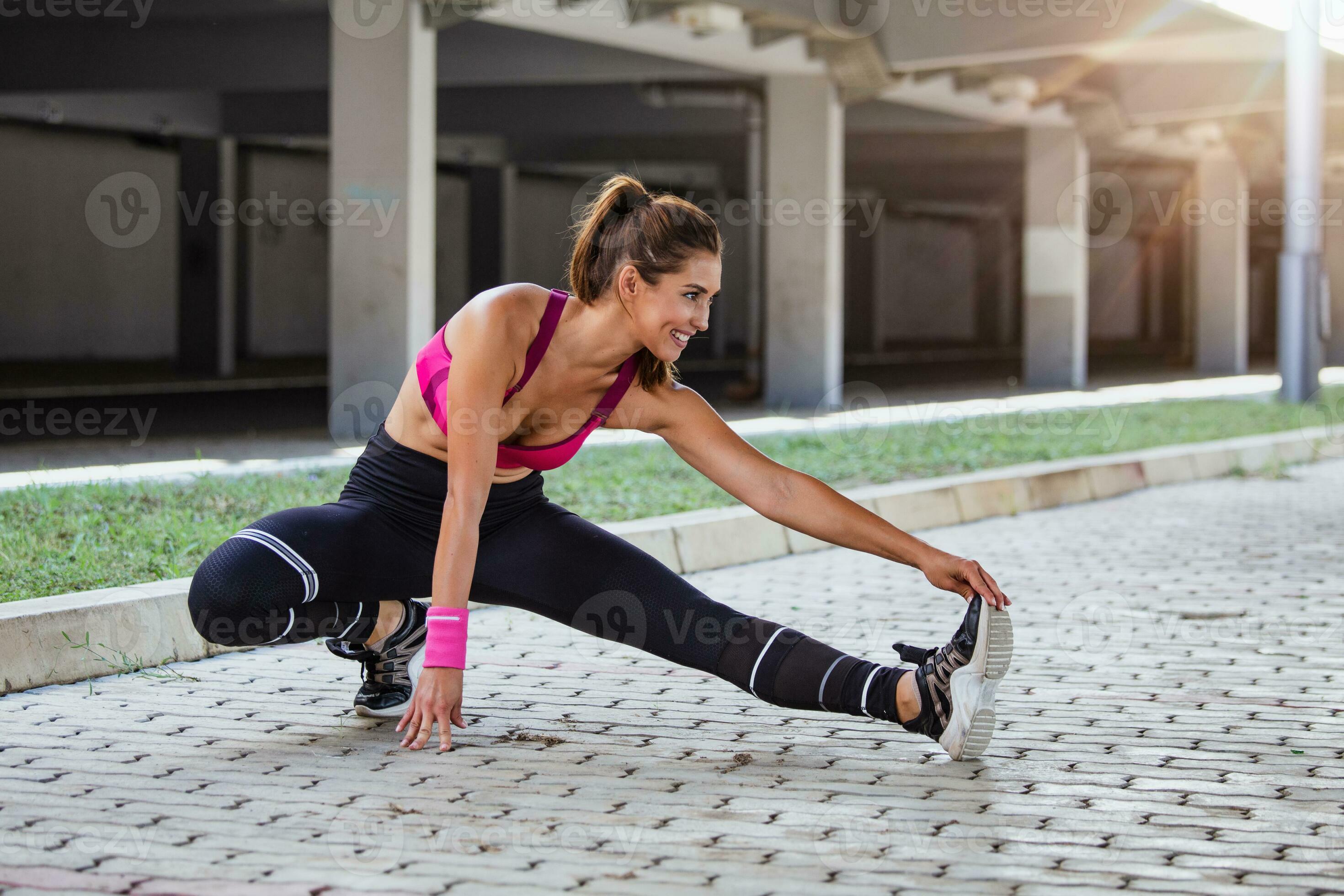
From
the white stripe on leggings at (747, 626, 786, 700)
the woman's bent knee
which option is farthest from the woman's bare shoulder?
the white stripe on leggings at (747, 626, 786, 700)

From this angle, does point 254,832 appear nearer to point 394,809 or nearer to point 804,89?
point 394,809

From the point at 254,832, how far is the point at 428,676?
0.53m

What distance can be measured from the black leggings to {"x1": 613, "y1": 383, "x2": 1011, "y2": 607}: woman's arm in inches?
10.7

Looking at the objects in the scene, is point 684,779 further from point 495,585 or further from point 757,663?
point 495,585

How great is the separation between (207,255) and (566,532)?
21737 millimetres

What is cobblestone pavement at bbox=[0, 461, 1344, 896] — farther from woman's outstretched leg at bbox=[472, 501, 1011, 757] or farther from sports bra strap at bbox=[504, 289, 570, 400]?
sports bra strap at bbox=[504, 289, 570, 400]

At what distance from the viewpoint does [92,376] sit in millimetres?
20500

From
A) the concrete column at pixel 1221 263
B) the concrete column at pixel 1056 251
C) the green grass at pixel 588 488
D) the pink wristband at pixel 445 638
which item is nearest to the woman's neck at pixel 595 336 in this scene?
the pink wristband at pixel 445 638

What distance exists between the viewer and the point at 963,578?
3412 mm

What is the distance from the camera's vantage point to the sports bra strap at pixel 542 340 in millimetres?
3480

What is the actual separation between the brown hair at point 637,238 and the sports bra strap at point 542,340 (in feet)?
A: 0.20

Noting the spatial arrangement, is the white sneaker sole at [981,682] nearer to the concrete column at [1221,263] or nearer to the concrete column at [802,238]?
the concrete column at [802,238]

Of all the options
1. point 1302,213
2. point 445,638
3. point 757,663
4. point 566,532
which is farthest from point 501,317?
point 1302,213

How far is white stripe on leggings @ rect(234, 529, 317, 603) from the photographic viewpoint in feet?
11.4
